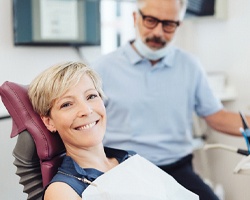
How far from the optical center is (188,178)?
1.78 m

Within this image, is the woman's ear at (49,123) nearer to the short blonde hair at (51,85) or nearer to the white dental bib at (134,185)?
the short blonde hair at (51,85)

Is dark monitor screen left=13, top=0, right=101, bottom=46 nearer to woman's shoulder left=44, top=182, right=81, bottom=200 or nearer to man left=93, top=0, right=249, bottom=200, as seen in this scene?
man left=93, top=0, right=249, bottom=200

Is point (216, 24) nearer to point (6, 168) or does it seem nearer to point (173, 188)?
point (173, 188)

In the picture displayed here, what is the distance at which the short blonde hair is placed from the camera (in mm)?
1207

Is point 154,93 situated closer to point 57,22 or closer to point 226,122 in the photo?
point 226,122

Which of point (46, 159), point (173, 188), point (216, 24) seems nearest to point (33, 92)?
point (46, 159)

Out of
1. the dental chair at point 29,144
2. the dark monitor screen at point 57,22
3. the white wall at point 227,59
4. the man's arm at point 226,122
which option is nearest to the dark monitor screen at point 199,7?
the white wall at point 227,59

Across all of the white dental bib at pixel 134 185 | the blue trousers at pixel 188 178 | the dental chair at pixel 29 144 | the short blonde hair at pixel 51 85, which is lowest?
the blue trousers at pixel 188 178

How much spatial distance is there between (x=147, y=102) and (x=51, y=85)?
709 millimetres

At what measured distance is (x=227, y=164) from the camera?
8.29 feet

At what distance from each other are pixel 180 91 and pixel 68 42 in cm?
67

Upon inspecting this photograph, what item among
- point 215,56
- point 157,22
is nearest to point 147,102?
point 157,22

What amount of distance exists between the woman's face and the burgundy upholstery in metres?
0.03

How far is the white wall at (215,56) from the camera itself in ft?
6.16
